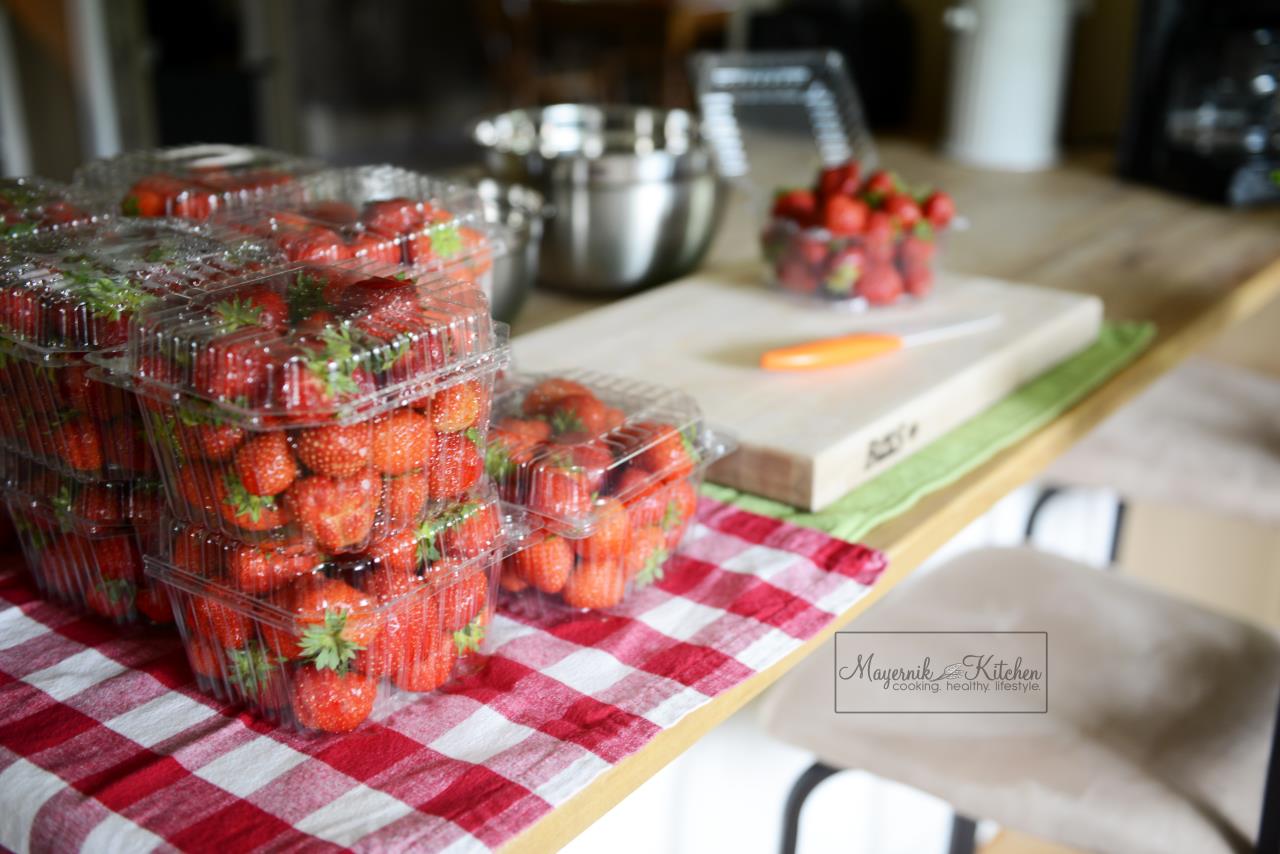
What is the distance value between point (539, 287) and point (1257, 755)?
0.90 metres

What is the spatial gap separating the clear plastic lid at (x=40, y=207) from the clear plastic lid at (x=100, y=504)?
17 cm

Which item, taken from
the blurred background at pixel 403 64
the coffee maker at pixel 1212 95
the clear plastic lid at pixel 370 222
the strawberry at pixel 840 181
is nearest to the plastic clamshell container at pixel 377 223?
the clear plastic lid at pixel 370 222

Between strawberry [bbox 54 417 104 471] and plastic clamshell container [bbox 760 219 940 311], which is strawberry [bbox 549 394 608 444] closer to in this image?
strawberry [bbox 54 417 104 471]

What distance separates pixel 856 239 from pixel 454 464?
2.35 ft

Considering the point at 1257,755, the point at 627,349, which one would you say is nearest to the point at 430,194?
the point at 627,349

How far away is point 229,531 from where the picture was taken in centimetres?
65

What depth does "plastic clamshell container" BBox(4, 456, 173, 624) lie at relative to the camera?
2.44 feet

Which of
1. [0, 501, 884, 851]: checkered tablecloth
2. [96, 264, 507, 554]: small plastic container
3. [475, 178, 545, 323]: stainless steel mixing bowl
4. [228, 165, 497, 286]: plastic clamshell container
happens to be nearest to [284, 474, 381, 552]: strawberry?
[96, 264, 507, 554]: small plastic container

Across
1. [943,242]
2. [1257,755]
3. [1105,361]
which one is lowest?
[1257,755]

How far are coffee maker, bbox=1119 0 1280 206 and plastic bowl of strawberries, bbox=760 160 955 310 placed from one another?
0.79 m

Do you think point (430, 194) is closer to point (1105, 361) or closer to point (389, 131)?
point (1105, 361)

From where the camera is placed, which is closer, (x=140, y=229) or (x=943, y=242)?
(x=140, y=229)

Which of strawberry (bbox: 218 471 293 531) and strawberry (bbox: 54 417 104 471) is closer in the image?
strawberry (bbox: 218 471 293 531)

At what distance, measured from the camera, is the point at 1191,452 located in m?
1.59
